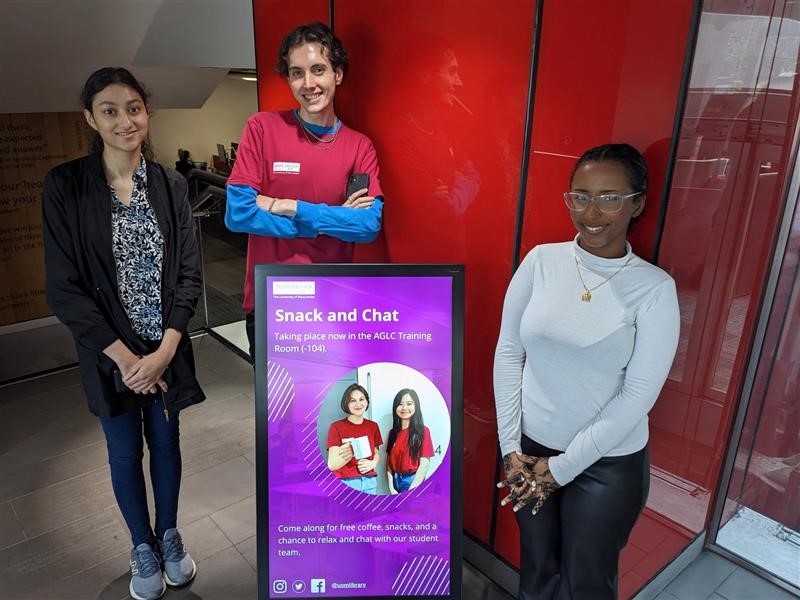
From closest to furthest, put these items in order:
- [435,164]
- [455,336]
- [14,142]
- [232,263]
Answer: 1. [455,336]
2. [435,164]
3. [14,142]
4. [232,263]

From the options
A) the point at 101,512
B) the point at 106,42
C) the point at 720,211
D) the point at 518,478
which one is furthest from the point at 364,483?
the point at 106,42

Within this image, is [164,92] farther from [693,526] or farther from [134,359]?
[693,526]

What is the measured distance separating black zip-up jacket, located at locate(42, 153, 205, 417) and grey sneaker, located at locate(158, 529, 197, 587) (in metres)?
0.71

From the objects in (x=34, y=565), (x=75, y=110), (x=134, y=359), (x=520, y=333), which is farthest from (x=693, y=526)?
(x=75, y=110)

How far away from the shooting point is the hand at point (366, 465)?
6.81ft

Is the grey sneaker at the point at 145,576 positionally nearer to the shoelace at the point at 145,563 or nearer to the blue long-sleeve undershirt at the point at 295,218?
the shoelace at the point at 145,563

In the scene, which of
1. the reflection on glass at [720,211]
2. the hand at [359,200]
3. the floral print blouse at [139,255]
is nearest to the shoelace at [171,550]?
the floral print blouse at [139,255]

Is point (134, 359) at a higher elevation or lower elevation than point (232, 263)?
higher

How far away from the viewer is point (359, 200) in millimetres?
2492

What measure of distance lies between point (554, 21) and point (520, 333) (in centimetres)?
100

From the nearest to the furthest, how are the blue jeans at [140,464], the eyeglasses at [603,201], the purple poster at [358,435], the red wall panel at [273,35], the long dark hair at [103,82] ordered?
the eyeglasses at [603,201]
the purple poster at [358,435]
the long dark hair at [103,82]
the blue jeans at [140,464]
the red wall panel at [273,35]

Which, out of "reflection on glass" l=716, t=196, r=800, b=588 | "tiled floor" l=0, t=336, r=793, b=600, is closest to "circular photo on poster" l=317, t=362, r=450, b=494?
"tiled floor" l=0, t=336, r=793, b=600

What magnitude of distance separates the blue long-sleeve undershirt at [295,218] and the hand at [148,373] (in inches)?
22.7

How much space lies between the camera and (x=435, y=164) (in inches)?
96.7
